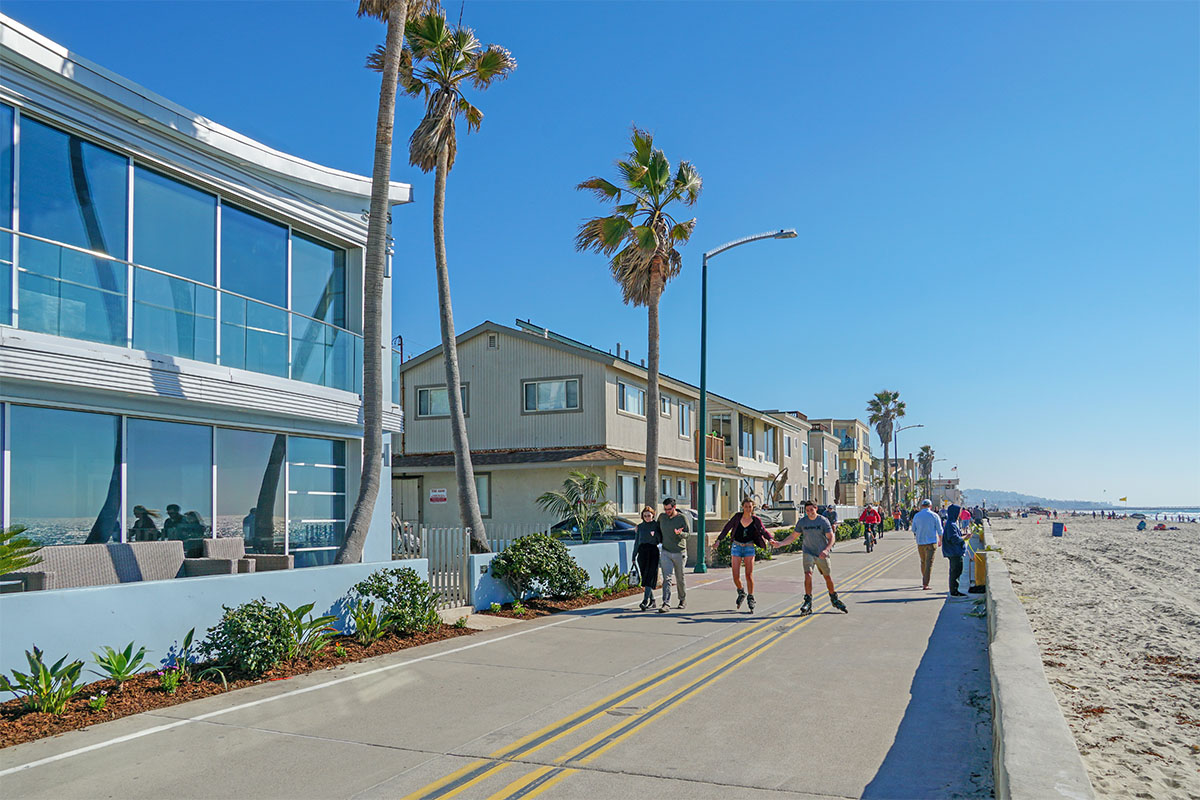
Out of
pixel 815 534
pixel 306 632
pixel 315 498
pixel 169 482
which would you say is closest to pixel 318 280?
pixel 315 498

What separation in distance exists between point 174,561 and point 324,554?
410cm

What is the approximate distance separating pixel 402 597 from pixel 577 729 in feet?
17.5

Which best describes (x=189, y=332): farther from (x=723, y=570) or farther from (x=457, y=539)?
(x=723, y=570)

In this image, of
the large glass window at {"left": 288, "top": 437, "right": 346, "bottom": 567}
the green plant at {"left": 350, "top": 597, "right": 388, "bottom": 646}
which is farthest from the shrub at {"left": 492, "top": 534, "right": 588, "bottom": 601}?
the green plant at {"left": 350, "top": 597, "right": 388, "bottom": 646}

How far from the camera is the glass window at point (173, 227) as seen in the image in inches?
526

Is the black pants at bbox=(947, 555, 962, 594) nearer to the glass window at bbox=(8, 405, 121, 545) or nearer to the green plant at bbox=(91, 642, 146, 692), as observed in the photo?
the green plant at bbox=(91, 642, 146, 692)

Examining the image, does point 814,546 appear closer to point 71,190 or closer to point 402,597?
point 402,597

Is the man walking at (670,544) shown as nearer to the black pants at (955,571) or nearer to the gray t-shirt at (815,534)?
the gray t-shirt at (815,534)

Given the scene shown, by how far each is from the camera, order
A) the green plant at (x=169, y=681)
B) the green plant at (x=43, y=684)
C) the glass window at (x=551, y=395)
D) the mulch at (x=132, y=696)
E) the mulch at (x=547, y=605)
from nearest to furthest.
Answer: the mulch at (x=132, y=696) < the green plant at (x=43, y=684) < the green plant at (x=169, y=681) < the mulch at (x=547, y=605) < the glass window at (x=551, y=395)

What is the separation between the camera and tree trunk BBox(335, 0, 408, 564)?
14.0m

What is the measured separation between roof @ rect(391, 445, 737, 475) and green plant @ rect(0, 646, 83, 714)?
18.5 meters

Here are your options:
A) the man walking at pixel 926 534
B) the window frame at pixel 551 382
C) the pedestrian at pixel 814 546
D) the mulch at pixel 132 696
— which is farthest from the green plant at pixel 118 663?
the window frame at pixel 551 382

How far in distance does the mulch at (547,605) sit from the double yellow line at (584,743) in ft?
13.2

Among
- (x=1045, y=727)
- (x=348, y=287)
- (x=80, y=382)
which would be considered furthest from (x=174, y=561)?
(x=1045, y=727)
